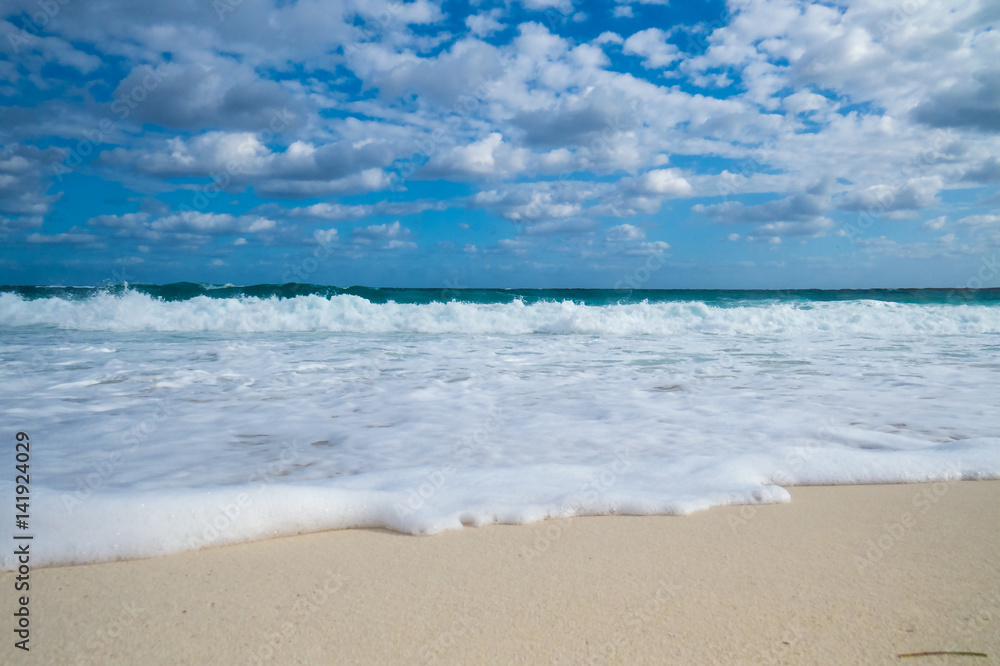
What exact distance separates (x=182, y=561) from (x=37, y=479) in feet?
4.76

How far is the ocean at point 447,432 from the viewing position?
244 cm

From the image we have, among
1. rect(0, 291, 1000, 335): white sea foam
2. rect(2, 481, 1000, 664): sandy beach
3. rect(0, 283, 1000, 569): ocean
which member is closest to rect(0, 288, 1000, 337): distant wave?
rect(0, 291, 1000, 335): white sea foam

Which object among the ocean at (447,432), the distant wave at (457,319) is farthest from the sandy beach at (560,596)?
the distant wave at (457,319)

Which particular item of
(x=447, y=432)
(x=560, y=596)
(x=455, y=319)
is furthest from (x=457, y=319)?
(x=560, y=596)

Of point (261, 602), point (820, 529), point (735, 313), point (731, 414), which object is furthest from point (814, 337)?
point (261, 602)

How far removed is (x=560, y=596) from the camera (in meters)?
1.78

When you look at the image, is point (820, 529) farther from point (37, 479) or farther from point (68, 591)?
point (37, 479)

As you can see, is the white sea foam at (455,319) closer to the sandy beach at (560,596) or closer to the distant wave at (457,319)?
the distant wave at (457,319)

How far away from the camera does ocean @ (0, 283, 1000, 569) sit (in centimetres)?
244

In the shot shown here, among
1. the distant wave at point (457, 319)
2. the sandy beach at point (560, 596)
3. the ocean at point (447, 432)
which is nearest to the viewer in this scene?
the sandy beach at point (560, 596)

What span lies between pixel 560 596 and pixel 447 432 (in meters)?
2.23

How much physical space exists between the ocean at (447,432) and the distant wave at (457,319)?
450cm

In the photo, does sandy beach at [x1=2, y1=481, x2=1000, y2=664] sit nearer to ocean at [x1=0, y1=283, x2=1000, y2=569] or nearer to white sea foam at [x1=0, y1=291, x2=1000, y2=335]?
ocean at [x1=0, y1=283, x2=1000, y2=569]

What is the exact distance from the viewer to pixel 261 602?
1775 mm
